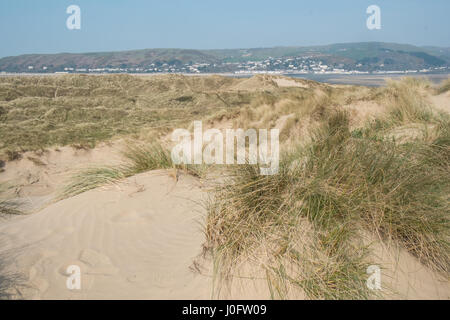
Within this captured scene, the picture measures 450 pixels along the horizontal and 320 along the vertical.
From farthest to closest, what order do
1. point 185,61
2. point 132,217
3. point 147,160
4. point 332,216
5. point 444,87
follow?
point 185,61, point 444,87, point 147,160, point 132,217, point 332,216

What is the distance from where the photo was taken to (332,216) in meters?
2.74

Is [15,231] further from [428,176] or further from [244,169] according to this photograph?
[428,176]

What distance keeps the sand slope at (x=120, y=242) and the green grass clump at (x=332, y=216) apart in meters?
0.41

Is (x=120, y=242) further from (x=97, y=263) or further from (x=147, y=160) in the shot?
(x=147, y=160)

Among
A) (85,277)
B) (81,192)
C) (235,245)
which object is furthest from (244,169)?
(81,192)

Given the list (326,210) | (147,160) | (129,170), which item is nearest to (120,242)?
(129,170)

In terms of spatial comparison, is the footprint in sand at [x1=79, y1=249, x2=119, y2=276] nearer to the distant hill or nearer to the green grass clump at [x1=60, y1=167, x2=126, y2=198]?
the green grass clump at [x1=60, y1=167, x2=126, y2=198]

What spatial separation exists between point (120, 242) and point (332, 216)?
2.05m

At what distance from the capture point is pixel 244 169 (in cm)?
321

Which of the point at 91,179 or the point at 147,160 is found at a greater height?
the point at 147,160

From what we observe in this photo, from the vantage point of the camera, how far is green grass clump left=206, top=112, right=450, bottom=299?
2383 millimetres

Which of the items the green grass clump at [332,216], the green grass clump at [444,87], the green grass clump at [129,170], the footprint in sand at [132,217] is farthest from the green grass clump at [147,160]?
the green grass clump at [444,87]

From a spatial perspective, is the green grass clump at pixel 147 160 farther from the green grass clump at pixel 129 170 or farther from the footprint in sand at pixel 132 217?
the footprint in sand at pixel 132 217

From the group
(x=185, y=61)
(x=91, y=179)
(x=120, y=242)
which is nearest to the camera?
(x=120, y=242)
